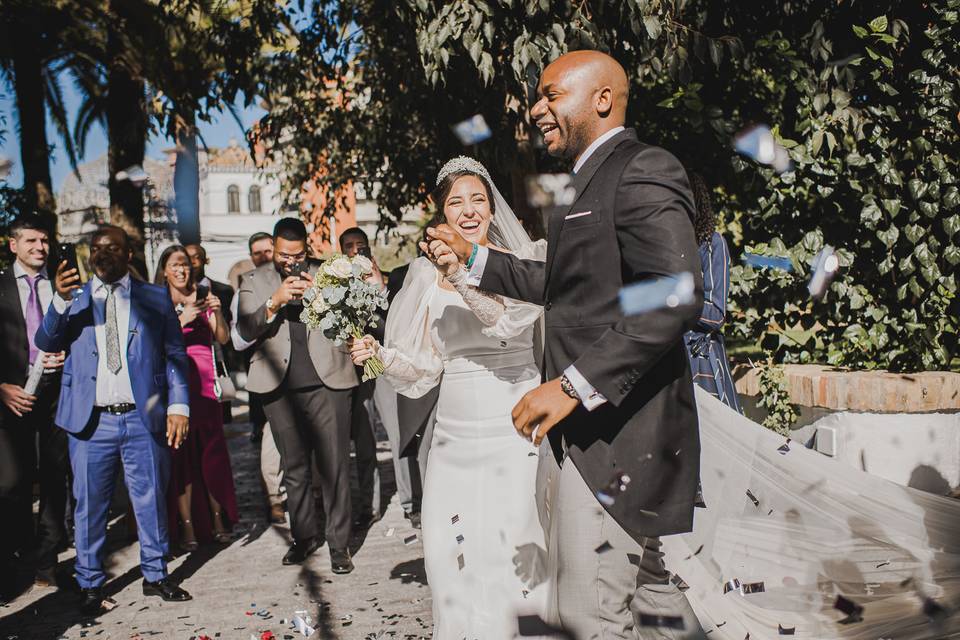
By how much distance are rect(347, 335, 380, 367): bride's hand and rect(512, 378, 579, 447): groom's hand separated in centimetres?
168

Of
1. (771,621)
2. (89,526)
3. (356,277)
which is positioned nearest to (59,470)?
(89,526)

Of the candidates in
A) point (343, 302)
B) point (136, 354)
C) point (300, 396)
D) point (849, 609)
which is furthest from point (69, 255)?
point (849, 609)

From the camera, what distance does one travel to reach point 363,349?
3.98 metres

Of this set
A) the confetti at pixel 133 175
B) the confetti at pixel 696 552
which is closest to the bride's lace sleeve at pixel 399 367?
the confetti at pixel 696 552

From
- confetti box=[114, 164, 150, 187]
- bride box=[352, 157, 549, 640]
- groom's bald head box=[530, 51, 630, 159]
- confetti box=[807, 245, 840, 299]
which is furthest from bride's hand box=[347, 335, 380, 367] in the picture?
confetti box=[114, 164, 150, 187]

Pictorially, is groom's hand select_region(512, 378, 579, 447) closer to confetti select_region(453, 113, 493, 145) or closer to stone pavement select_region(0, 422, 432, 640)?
stone pavement select_region(0, 422, 432, 640)

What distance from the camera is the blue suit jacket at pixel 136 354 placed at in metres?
4.96

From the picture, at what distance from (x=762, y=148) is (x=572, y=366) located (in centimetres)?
396

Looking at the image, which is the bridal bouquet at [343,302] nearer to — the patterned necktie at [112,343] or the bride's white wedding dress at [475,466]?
the bride's white wedding dress at [475,466]

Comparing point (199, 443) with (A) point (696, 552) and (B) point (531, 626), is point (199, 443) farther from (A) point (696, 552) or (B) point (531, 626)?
(A) point (696, 552)

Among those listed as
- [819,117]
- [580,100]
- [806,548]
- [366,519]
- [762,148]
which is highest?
[819,117]

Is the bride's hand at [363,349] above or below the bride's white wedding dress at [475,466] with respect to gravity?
above

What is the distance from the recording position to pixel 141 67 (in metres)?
10.3

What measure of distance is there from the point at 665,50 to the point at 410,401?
8.98 ft
